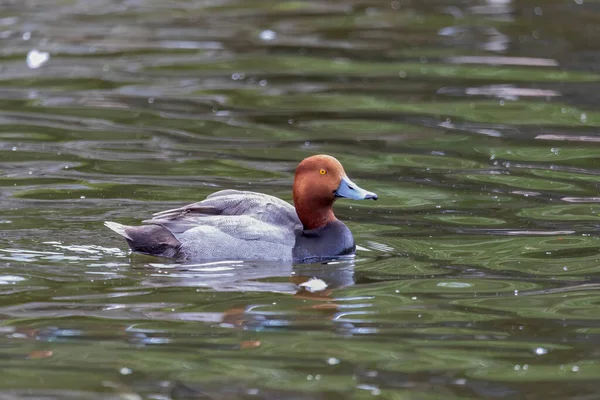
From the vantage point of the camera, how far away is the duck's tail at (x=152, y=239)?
327 inches

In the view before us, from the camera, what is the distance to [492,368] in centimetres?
625

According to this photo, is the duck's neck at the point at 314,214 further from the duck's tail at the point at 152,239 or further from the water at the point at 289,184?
the duck's tail at the point at 152,239

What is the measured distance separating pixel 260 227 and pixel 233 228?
19 cm

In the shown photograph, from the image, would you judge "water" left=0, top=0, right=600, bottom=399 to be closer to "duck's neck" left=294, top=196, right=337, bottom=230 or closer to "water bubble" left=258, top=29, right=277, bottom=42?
"water bubble" left=258, top=29, right=277, bottom=42

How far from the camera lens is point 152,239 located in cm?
830

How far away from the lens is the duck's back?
8281 mm

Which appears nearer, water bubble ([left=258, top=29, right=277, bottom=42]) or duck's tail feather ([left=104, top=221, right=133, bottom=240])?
duck's tail feather ([left=104, top=221, right=133, bottom=240])

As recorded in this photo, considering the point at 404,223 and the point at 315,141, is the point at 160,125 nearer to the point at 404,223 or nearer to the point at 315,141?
the point at 315,141

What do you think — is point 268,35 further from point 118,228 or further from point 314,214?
point 118,228

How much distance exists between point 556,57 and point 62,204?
7.69m

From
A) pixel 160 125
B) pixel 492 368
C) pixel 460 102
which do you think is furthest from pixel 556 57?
pixel 492 368

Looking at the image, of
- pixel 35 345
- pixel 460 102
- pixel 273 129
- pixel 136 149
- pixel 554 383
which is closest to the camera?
pixel 554 383

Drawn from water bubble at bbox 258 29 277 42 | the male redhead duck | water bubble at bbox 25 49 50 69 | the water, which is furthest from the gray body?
water bubble at bbox 258 29 277 42

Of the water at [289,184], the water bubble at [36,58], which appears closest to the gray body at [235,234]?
the water at [289,184]
